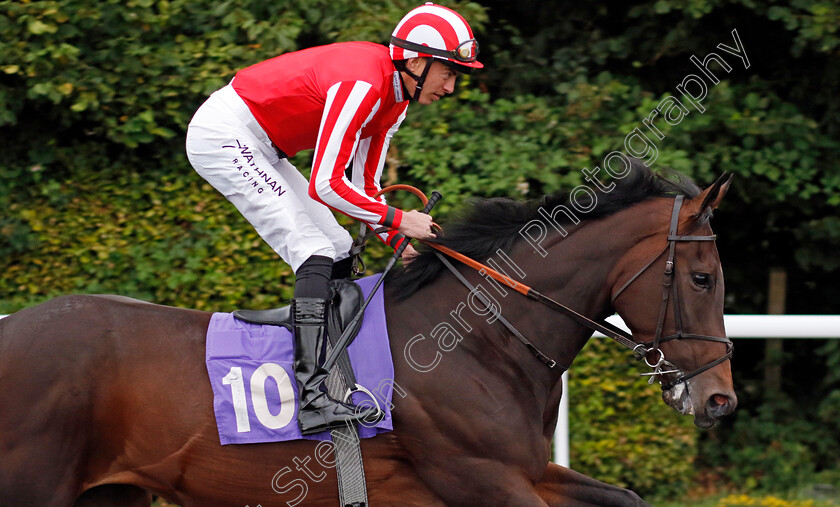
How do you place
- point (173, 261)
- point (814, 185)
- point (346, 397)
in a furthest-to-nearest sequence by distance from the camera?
point (814, 185) → point (173, 261) → point (346, 397)

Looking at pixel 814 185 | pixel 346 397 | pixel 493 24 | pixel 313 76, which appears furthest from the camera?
pixel 493 24

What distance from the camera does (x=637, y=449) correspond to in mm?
5281

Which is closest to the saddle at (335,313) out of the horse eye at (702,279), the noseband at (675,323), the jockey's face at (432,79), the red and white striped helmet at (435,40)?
the jockey's face at (432,79)

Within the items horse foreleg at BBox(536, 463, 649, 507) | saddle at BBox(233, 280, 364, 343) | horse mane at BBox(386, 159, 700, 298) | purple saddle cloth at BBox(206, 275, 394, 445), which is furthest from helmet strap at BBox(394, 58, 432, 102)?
horse foreleg at BBox(536, 463, 649, 507)

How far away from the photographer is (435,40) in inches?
128

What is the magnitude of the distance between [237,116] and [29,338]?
1.16 metres

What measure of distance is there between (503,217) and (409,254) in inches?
17.3

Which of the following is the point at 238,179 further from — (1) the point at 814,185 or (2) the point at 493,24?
(1) the point at 814,185

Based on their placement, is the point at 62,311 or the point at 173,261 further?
the point at 173,261

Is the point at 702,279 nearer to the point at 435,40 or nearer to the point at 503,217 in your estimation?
the point at 503,217

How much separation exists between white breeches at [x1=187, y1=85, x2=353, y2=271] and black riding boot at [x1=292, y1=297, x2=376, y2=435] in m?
0.33

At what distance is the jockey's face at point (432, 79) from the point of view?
328 centimetres

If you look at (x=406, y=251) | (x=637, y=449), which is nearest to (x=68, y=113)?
(x=406, y=251)

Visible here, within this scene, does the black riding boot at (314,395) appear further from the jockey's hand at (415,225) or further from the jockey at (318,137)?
the jockey's hand at (415,225)
